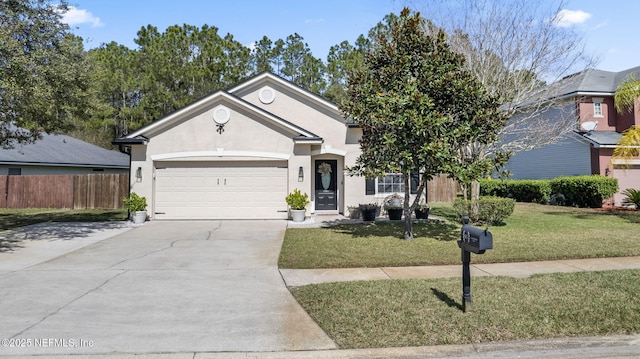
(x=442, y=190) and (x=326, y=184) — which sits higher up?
(x=326, y=184)

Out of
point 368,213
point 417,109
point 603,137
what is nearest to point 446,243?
point 417,109

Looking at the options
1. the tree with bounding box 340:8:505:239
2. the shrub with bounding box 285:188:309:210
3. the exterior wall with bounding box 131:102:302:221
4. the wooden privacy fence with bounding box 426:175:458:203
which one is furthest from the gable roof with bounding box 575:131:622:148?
the shrub with bounding box 285:188:309:210

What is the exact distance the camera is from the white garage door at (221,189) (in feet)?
49.9

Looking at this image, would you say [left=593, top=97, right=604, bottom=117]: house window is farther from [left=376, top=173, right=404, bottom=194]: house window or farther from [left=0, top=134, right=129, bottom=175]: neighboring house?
[left=0, top=134, right=129, bottom=175]: neighboring house

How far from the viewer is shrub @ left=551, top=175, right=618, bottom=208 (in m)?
18.3

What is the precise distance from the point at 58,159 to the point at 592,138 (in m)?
30.1

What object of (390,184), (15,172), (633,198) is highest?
(15,172)

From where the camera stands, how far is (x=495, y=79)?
1577 centimetres

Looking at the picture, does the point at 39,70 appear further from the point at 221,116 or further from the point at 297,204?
the point at 297,204

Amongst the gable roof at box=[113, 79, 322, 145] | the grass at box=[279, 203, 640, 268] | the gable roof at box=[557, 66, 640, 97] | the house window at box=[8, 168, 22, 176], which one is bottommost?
the grass at box=[279, 203, 640, 268]

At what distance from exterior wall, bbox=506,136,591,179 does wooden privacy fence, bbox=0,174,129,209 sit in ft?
78.1

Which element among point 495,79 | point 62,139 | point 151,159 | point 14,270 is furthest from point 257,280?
point 62,139

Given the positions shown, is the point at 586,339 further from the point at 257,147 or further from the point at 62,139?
the point at 62,139

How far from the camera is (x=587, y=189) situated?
18703mm
